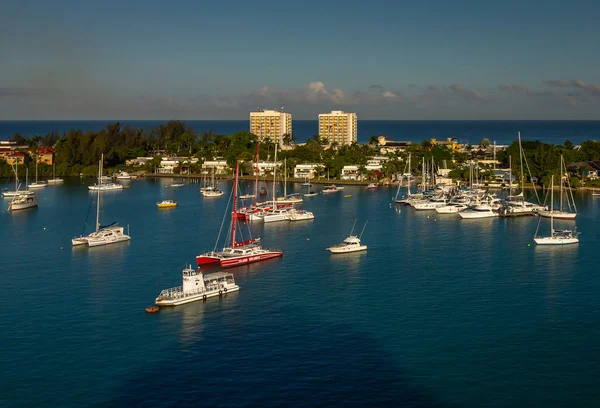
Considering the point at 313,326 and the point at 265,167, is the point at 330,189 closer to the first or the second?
the point at 265,167

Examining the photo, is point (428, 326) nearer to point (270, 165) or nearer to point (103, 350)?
point (103, 350)

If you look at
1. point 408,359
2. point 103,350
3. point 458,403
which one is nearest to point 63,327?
point 103,350

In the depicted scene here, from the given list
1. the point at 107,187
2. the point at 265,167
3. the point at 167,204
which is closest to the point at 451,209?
the point at 167,204

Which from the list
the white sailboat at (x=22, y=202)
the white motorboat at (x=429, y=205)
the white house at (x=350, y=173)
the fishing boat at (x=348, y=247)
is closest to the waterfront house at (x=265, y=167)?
the white house at (x=350, y=173)

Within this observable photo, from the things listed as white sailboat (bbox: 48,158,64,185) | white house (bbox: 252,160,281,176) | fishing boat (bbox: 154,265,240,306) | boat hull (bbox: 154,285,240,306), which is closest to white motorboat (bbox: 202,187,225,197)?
white house (bbox: 252,160,281,176)

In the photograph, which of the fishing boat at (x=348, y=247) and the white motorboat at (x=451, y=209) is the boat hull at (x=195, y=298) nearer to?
the fishing boat at (x=348, y=247)
